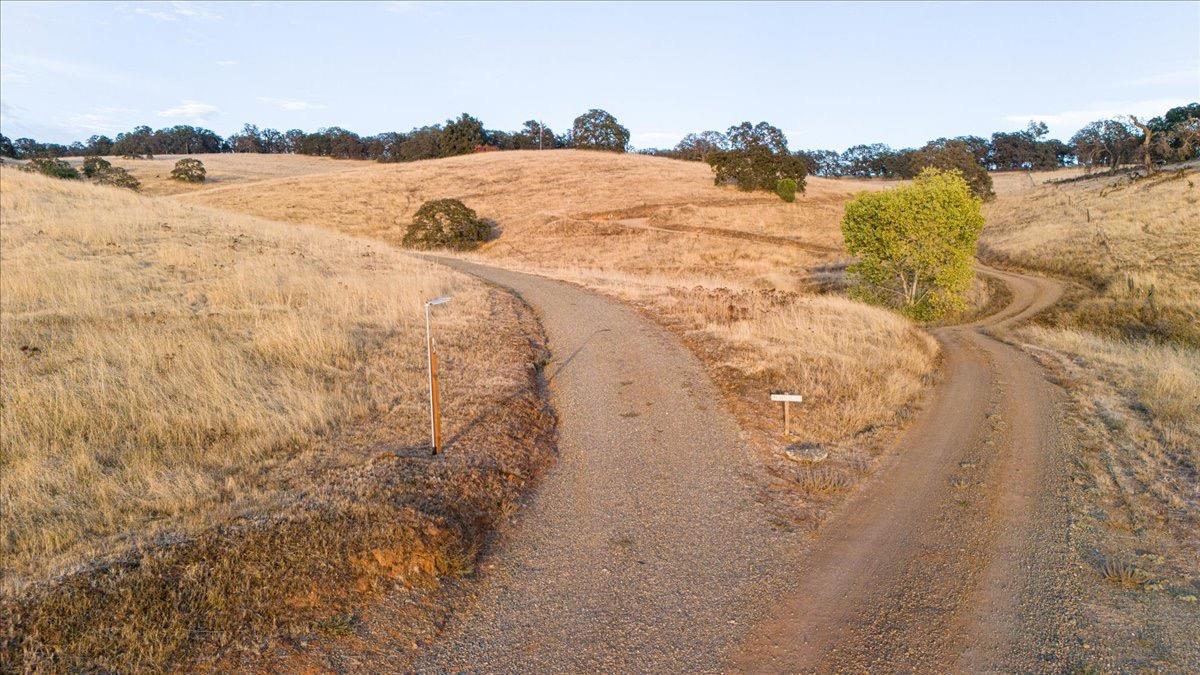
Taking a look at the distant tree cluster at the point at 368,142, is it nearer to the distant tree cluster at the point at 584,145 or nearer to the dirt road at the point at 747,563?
the distant tree cluster at the point at 584,145

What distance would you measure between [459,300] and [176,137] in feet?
398

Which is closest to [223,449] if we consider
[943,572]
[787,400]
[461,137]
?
[787,400]

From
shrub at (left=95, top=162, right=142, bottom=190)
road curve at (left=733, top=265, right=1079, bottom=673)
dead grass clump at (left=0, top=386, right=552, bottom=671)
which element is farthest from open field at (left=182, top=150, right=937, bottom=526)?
dead grass clump at (left=0, top=386, right=552, bottom=671)

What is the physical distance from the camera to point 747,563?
6621 mm

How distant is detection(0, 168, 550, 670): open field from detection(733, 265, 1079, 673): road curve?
321 cm

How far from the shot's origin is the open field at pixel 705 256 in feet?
38.9

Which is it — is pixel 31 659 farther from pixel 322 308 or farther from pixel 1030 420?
pixel 1030 420

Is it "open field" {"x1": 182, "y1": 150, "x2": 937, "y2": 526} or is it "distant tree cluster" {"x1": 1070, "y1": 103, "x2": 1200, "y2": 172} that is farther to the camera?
"distant tree cluster" {"x1": 1070, "y1": 103, "x2": 1200, "y2": 172}

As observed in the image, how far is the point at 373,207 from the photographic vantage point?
175 ft

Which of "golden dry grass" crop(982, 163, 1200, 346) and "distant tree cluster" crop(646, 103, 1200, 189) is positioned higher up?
"distant tree cluster" crop(646, 103, 1200, 189)

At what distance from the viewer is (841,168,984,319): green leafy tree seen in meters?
27.1

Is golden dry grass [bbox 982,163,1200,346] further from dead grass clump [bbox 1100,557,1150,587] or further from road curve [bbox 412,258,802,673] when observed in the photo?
road curve [bbox 412,258,802,673]

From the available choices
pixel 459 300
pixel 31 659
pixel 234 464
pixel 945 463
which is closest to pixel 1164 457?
pixel 945 463

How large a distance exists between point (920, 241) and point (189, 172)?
208ft
